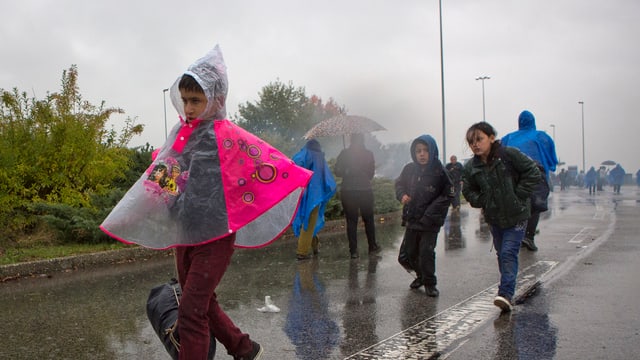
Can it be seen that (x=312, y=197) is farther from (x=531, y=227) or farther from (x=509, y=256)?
(x=509, y=256)

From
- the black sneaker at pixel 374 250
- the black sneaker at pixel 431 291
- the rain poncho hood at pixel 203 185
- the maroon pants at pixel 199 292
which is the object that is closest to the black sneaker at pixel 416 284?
the black sneaker at pixel 431 291

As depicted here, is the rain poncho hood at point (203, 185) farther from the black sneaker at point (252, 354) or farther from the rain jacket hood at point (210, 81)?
the black sneaker at point (252, 354)

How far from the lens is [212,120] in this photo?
3.53 m

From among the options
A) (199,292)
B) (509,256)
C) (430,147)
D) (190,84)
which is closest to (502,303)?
(509,256)

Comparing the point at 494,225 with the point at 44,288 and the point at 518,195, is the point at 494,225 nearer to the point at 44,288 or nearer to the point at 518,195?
the point at 518,195

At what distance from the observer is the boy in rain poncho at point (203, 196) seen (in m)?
3.31

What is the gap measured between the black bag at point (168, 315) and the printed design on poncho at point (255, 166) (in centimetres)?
73

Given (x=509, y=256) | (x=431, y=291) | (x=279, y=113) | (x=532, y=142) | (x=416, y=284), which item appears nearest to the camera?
(x=509, y=256)

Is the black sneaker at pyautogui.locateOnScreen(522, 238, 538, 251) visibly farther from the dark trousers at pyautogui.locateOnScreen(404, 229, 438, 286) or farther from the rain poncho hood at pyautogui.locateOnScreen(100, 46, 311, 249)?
the rain poncho hood at pyautogui.locateOnScreen(100, 46, 311, 249)

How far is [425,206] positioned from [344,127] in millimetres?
3923

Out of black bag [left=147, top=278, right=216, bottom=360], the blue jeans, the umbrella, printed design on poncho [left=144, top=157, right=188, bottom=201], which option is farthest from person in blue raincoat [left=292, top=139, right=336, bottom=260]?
printed design on poncho [left=144, top=157, right=188, bottom=201]

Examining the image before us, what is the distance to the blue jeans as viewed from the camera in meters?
5.38

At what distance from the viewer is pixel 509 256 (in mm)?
5539

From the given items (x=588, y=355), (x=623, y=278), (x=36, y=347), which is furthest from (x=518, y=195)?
(x=36, y=347)
